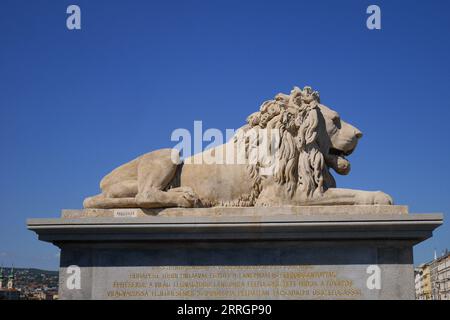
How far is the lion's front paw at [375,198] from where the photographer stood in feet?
30.5

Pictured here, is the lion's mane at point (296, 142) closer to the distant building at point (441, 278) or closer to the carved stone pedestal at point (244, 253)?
the carved stone pedestal at point (244, 253)

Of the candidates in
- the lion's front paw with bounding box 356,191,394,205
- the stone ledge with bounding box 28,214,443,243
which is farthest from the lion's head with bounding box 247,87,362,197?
the stone ledge with bounding box 28,214,443,243

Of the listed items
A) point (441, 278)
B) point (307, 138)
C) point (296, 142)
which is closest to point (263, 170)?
point (296, 142)

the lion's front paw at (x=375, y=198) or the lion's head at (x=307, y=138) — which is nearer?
the lion's front paw at (x=375, y=198)

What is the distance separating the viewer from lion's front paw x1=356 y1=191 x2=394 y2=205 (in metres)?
9.30

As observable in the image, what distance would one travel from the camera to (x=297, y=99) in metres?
10.3

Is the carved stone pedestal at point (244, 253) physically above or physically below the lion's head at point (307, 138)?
below

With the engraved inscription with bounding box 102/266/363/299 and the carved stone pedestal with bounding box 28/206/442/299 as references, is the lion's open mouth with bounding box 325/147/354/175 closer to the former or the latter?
the carved stone pedestal with bounding box 28/206/442/299

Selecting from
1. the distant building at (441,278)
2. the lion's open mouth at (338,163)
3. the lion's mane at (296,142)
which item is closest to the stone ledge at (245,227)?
the lion's mane at (296,142)

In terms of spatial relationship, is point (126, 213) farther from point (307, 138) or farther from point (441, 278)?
point (441, 278)
